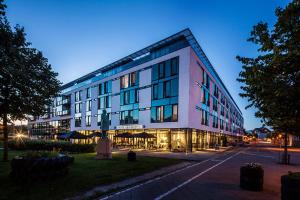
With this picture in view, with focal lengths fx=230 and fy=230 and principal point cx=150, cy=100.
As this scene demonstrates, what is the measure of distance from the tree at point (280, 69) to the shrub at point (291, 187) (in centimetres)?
160

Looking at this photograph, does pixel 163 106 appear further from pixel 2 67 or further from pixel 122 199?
pixel 122 199

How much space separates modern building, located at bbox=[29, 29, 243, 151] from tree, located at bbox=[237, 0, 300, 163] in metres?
22.2

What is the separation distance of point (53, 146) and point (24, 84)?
1475 cm

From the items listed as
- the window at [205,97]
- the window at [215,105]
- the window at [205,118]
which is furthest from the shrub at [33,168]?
the window at [215,105]

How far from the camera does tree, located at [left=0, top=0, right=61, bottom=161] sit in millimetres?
15039

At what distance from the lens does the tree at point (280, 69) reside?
603 cm

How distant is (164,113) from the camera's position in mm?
35594

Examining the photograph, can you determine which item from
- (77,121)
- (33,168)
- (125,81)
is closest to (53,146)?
(125,81)

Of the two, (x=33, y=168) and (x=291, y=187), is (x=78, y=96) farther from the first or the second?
(x=291, y=187)

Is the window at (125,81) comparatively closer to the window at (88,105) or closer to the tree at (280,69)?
the window at (88,105)

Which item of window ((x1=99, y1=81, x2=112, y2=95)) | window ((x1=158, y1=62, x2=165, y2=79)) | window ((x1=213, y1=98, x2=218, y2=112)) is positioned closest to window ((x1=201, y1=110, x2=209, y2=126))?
window ((x1=213, y1=98, x2=218, y2=112))

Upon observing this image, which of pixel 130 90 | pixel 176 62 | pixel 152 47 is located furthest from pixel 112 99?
pixel 176 62

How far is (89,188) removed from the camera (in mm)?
9023

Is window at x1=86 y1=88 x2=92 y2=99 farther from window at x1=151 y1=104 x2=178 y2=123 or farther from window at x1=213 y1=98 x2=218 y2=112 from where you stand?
window at x1=213 y1=98 x2=218 y2=112
